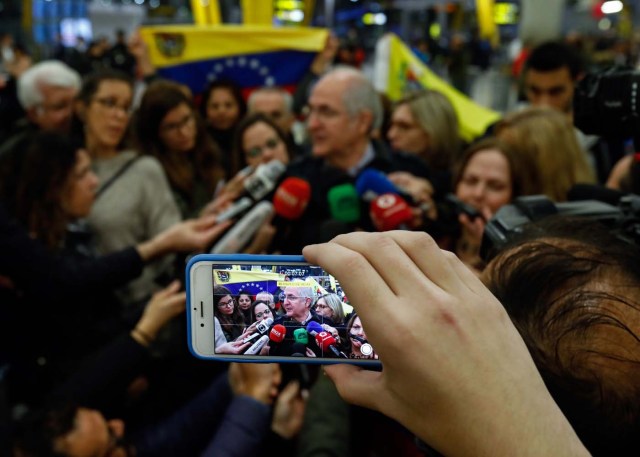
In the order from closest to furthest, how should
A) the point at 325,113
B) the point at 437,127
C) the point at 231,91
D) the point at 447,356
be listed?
the point at 447,356
the point at 325,113
the point at 437,127
the point at 231,91

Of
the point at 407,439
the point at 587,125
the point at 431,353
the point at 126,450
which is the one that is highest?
the point at 587,125

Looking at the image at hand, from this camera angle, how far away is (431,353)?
0.55 metres

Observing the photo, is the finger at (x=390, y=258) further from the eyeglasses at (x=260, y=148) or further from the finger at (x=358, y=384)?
the eyeglasses at (x=260, y=148)

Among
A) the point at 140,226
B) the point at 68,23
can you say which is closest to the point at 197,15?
the point at 140,226

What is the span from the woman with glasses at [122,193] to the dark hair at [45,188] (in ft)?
0.93

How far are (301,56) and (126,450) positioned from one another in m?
3.47

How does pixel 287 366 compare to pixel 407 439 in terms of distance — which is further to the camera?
pixel 287 366

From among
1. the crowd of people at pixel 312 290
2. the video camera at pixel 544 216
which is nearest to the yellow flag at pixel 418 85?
the crowd of people at pixel 312 290

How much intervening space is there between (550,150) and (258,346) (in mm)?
1912

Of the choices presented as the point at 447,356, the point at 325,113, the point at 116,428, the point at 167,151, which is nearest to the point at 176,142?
the point at 167,151

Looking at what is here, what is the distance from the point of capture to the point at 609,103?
115 cm

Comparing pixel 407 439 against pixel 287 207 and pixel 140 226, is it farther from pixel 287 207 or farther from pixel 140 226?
pixel 140 226

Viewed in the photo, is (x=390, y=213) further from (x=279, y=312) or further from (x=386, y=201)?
(x=279, y=312)

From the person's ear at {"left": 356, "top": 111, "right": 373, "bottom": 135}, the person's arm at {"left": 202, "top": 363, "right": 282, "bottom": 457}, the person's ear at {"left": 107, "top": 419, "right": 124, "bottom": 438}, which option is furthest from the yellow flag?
the person's ear at {"left": 107, "top": 419, "right": 124, "bottom": 438}
